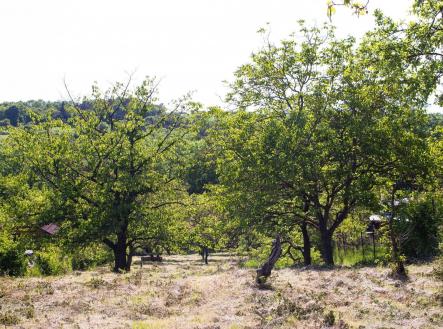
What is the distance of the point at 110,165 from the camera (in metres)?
25.8

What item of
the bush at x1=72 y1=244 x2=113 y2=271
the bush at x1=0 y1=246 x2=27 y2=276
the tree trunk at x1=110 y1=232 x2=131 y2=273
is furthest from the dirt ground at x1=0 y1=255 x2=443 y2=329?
the bush at x1=72 y1=244 x2=113 y2=271

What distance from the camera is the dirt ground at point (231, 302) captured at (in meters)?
11.7

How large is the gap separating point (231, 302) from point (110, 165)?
14.3 m

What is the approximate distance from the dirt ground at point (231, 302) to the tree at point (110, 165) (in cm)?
693

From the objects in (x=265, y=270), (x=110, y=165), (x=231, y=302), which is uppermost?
(x=110, y=165)

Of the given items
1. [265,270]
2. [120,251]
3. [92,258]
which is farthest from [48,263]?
[265,270]

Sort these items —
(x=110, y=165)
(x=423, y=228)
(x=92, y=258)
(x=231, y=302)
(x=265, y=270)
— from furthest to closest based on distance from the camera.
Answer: (x=92, y=258), (x=110, y=165), (x=423, y=228), (x=265, y=270), (x=231, y=302)

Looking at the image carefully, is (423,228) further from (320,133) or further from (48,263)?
(48,263)

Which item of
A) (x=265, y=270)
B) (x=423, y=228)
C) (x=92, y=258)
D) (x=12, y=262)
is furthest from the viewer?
(x=92, y=258)

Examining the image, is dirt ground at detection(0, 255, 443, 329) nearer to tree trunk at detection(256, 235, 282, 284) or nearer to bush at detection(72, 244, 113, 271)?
tree trunk at detection(256, 235, 282, 284)

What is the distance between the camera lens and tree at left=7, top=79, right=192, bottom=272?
24625mm

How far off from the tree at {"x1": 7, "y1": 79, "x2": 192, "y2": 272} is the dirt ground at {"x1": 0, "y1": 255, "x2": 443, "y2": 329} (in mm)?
6930

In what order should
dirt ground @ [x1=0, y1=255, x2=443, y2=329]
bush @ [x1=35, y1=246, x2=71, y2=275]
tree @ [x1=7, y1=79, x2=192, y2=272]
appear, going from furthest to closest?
bush @ [x1=35, y1=246, x2=71, y2=275]
tree @ [x1=7, y1=79, x2=192, y2=272]
dirt ground @ [x1=0, y1=255, x2=443, y2=329]

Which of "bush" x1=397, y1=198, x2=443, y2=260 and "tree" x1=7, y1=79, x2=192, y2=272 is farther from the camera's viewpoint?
"tree" x1=7, y1=79, x2=192, y2=272
